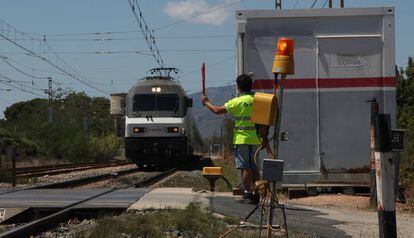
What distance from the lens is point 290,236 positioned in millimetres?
6973

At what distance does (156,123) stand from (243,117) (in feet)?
53.2

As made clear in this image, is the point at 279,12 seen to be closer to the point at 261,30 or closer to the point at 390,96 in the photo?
the point at 261,30

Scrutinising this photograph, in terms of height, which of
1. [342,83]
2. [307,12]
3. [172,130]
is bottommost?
[172,130]

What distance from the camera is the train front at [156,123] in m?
24.4

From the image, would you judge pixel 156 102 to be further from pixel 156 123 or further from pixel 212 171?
pixel 212 171

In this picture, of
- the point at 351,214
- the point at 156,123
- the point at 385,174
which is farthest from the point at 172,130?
the point at 385,174

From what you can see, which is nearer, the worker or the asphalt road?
the asphalt road

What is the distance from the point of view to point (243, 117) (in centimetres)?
841

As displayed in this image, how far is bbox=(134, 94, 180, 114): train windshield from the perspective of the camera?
24.9 m

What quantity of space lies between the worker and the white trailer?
2.83 m

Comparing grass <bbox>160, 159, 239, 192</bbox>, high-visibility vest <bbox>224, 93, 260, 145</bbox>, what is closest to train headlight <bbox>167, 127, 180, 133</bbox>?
grass <bbox>160, 159, 239, 192</bbox>

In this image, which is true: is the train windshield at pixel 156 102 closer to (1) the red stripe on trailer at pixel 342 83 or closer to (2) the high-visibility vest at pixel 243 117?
(1) the red stripe on trailer at pixel 342 83

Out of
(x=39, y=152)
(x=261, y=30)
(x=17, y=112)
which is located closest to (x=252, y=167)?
(x=261, y=30)

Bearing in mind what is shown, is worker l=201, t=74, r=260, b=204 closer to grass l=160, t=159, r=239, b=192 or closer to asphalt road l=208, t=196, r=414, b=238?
asphalt road l=208, t=196, r=414, b=238
